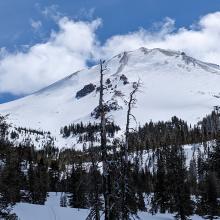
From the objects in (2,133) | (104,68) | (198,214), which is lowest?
(198,214)

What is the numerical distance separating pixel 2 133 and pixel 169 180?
29.3m

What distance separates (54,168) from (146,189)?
24596 mm

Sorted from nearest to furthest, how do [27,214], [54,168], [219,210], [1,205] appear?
[1,205], [27,214], [219,210], [54,168]

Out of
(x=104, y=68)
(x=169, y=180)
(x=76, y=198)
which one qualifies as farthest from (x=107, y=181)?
(x=76, y=198)

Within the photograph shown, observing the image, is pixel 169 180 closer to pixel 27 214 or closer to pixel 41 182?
pixel 27 214

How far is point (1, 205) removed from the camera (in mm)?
24547

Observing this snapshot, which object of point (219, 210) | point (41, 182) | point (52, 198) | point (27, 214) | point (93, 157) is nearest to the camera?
point (93, 157)

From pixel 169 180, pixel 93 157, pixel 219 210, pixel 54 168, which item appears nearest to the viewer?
pixel 93 157

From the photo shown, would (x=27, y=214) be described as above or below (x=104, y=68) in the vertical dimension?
below

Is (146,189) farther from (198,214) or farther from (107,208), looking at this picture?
(107,208)

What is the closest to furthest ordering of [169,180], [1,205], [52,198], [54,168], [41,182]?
[1,205], [169,180], [41,182], [52,198], [54,168]

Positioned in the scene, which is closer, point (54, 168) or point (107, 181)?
point (107, 181)

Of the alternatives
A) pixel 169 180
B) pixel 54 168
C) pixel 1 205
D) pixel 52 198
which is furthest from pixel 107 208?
pixel 54 168

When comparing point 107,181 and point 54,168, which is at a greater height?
point 54,168
